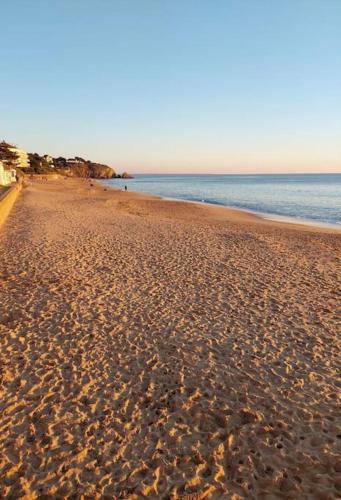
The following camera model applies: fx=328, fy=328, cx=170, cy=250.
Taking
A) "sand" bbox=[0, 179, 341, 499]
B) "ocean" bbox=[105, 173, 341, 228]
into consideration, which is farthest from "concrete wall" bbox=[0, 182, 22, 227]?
"ocean" bbox=[105, 173, 341, 228]

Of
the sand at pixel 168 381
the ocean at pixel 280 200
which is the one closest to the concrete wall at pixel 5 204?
the sand at pixel 168 381

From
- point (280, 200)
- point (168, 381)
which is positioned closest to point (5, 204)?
point (168, 381)

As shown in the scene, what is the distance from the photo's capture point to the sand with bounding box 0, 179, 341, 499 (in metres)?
4.34

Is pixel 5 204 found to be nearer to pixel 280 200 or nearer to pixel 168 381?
pixel 168 381

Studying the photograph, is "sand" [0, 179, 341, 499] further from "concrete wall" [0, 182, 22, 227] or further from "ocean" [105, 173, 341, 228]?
"ocean" [105, 173, 341, 228]

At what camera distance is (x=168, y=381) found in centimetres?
617

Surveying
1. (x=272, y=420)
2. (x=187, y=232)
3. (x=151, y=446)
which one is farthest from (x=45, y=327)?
(x=187, y=232)

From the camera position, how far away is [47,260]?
1319cm

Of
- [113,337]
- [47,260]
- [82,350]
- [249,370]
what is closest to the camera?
[249,370]

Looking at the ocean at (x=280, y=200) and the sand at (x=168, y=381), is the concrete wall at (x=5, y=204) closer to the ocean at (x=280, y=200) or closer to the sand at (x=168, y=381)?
the sand at (x=168, y=381)

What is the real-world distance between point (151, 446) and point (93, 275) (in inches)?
301

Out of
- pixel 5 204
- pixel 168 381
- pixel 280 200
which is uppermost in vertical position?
pixel 5 204

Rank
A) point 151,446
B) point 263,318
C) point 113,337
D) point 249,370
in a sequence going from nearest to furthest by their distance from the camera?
point 151,446
point 249,370
point 113,337
point 263,318

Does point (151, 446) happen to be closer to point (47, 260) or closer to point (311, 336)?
point (311, 336)
